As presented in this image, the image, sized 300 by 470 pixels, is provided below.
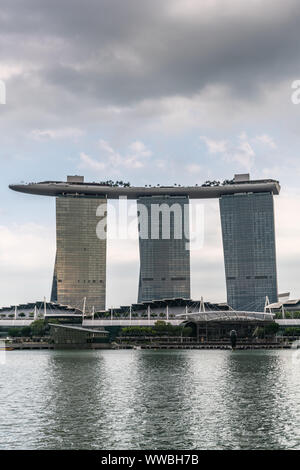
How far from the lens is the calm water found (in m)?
42.5

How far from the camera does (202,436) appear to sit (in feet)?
144

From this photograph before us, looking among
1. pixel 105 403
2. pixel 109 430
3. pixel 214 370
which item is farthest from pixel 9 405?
pixel 214 370

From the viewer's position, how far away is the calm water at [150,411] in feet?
139

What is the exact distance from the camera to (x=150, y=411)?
5519cm

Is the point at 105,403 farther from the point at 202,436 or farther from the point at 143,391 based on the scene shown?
the point at 202,436
